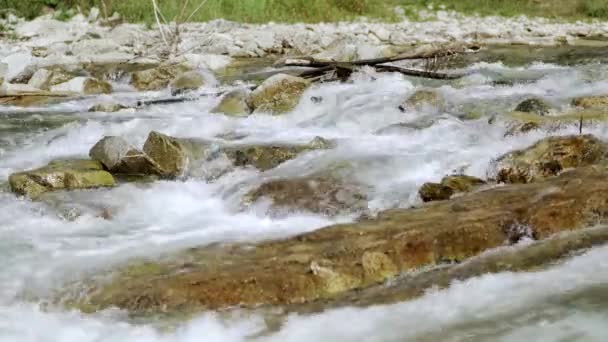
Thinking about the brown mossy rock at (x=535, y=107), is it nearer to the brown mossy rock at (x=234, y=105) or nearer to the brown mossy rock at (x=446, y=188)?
the brown mossy rock at (x=446, y=188)

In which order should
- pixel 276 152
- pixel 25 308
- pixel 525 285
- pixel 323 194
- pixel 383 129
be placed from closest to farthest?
pixel 525 285, pixel 25 308, pixel 323 194, pixel 276 152, pixel 383 129

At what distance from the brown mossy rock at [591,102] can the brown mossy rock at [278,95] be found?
8.91 feet

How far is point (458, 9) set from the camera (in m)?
19.2

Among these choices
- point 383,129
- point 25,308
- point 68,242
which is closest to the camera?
point 25,308

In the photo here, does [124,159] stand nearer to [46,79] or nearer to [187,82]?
[187,82]

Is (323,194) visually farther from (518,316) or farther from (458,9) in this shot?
(458,9)

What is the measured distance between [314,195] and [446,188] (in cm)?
83

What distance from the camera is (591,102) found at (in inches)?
245

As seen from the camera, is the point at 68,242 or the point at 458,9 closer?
the point at 68,242

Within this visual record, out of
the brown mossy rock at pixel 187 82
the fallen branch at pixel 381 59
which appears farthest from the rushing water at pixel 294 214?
the brown mossy rock at pixel 187 82

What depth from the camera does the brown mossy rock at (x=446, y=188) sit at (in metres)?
4.21

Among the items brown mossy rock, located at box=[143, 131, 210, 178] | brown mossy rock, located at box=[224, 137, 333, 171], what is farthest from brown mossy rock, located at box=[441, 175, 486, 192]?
brown mossy rock, located at box=[143, 131, 210, 178]

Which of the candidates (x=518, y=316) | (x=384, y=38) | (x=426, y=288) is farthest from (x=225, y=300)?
(x=384, y=38)

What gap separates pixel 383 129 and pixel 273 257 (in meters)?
3.23
